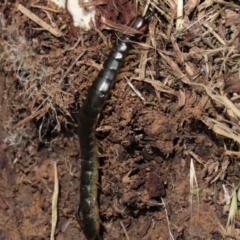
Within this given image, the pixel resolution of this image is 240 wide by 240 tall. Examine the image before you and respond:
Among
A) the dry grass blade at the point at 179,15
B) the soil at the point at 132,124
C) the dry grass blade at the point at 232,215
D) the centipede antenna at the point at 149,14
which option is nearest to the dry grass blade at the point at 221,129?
the soil at the point at 132,124


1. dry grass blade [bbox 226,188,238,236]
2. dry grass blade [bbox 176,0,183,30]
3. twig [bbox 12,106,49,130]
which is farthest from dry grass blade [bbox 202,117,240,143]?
twig [bbox 12,106,49,130]

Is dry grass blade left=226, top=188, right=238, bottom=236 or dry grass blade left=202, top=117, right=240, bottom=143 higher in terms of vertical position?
dry grass blade left=202, top=117, right=240, bottom=143

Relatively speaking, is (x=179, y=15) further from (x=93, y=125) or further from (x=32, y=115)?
(x=32, y=115)

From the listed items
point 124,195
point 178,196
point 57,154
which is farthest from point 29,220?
point 178,196

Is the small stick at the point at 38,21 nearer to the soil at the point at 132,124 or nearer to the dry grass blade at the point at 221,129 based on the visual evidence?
the soil at the point at 132,124

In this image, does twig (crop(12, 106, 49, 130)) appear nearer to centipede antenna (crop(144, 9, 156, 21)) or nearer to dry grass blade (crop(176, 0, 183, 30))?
centipede antenna (crop(144, 9, 156, 21))

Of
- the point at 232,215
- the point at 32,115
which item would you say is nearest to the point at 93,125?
the point at 32,115
